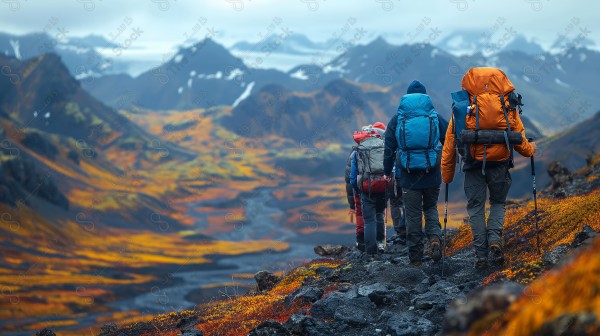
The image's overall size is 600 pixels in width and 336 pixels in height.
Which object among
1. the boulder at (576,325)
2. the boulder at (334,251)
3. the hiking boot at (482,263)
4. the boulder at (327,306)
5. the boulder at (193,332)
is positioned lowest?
the boulder at (334,251)

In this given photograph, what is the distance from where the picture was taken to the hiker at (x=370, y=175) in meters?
13.4

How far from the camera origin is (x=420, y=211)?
37.7 ft

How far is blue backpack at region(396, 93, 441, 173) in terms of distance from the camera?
1074 cm

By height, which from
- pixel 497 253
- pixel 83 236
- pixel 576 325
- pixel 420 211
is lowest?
pixel 83 236

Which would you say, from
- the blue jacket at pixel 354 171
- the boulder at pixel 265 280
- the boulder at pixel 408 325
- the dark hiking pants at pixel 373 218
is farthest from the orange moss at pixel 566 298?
the boulder at pixel 265 280

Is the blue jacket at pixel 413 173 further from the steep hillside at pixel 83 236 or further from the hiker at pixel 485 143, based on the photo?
the steep hillside at pixel 83 236

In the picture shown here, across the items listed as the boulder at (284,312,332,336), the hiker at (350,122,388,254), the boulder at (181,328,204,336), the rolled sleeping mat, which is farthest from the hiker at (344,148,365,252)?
the boulder at (284,312,332,336)

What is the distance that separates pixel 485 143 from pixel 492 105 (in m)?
0.61

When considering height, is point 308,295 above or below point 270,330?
below

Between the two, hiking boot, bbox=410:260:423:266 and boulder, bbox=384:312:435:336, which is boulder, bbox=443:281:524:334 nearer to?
boulder, bbox=384:312:435:336

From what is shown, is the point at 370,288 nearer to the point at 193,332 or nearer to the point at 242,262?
the point at 193,332

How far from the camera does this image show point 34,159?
138875 mm

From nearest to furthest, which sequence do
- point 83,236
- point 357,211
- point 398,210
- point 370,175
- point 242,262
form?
point 370,175
point 357,211
point 398,210
point 242,262
point 83,236

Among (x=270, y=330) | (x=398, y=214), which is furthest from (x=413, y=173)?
(x=398, y=214)
